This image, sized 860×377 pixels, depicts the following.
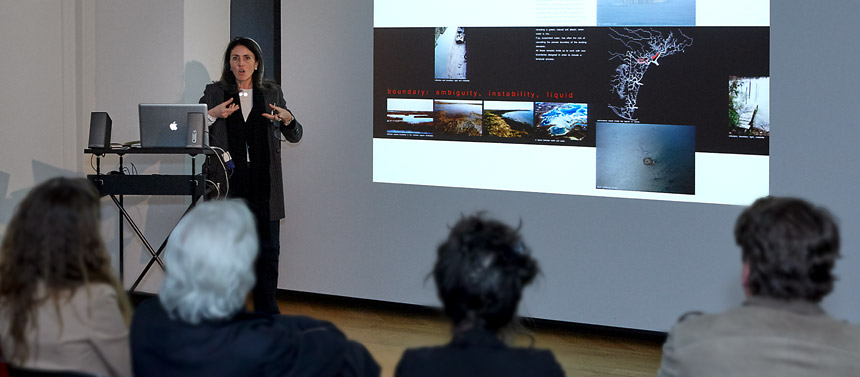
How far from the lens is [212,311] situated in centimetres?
197

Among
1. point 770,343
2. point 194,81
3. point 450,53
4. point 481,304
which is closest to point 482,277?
point 481,304

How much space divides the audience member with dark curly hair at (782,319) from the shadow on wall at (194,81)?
14.5ft

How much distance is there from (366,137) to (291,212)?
795 millimetres

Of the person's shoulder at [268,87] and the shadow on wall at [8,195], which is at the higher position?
the person's shoulder at [268,87]

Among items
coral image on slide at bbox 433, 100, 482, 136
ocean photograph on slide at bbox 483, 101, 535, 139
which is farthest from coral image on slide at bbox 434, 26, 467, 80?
ocean photograph on slide at bbox 483, 101, 535, 139

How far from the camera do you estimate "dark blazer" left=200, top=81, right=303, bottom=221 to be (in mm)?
5027

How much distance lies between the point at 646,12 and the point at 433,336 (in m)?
2.24

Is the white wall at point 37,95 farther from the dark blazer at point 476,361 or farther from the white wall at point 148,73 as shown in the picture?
the dark blazer at point 476,361

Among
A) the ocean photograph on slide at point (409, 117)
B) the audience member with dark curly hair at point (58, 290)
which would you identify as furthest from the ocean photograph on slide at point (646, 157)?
the audience member with dark curly hair at point (58, 290)

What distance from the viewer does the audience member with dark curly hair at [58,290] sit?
2092 mm

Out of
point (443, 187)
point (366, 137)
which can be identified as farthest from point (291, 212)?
point (443, 187)

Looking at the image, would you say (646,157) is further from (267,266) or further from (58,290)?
(58,290)

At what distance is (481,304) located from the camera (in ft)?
5.93

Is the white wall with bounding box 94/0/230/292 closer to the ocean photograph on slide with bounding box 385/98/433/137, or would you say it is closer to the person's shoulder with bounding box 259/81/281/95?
the person's shoulder with bounding box 259/81/281/95
